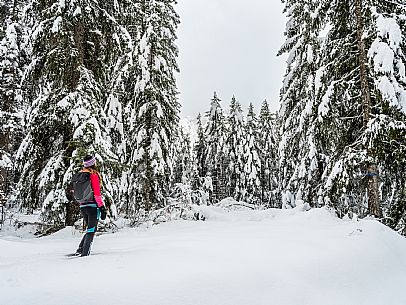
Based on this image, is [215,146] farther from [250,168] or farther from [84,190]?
[84,190]

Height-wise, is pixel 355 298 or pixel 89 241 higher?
pixel 89 241

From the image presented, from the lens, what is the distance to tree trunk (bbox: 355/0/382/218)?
365 inches

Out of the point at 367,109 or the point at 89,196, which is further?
the point at 367,109

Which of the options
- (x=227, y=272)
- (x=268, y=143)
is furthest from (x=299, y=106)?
(x=268, y=143)

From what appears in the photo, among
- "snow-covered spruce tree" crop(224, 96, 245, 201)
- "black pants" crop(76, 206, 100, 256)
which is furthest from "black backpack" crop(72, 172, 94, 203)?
"snow-covered spruce tree" crop(224, 96, 245, 201)

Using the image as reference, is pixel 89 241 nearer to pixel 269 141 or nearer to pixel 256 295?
pixel 256 295

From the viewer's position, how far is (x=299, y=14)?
1762 centimetres

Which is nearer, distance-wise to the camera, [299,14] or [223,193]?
[299,14]

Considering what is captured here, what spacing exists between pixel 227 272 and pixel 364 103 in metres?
7.55

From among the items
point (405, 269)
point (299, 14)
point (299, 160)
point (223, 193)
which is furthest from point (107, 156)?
point (223, 193)

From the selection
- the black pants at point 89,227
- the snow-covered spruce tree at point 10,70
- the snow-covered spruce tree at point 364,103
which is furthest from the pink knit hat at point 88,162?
the snow-covered spruce tree at point 10,70

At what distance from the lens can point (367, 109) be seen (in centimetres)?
955

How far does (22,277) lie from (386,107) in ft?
29.9

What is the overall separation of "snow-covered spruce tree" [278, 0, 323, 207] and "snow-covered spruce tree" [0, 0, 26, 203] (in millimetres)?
13842
